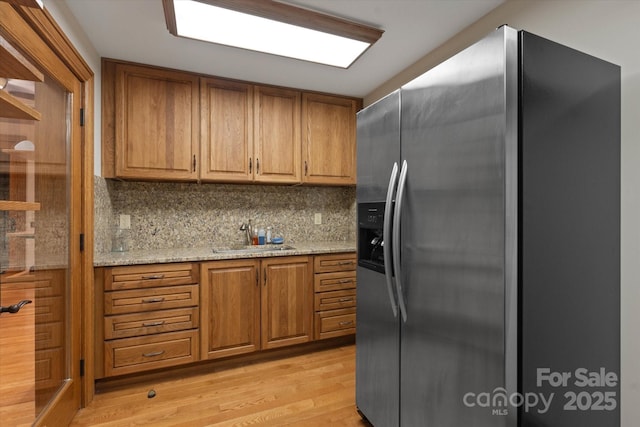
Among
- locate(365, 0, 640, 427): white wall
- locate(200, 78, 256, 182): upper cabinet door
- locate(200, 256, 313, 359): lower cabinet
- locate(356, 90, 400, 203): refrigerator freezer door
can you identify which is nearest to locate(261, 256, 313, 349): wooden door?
locate(200, 256, 313, 359): lower cabinet

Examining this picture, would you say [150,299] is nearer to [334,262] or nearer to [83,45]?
[334,262]

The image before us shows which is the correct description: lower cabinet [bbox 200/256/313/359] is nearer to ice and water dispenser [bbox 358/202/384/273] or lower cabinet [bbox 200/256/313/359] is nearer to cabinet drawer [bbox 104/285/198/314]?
cabinet drawer [bbox 104/285/198/314]

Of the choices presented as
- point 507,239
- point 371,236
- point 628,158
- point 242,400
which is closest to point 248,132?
point 371,236

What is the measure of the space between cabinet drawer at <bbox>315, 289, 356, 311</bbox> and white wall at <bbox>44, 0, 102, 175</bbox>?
199 cm

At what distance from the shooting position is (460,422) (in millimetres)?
1173

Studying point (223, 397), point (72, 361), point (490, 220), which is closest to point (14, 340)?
point (72, 361)

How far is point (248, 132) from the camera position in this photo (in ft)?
9.29

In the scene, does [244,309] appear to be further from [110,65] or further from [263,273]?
[110,65]

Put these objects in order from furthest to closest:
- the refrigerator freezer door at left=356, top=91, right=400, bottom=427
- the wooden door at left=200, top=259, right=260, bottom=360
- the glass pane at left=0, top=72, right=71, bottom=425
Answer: the wooden door at left=200, top=259, right=260, bottom=360 < the refrigerator freezer door at left=356, top=91, right=400, bottom=427 < the glass pane at left=0, top=72, right=71, bottom=425

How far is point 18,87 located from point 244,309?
1.89m

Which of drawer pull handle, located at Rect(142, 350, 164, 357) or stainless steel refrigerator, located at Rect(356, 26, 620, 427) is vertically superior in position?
stainless steel refrigerator, located at Rect(356, 26, 620, 427)

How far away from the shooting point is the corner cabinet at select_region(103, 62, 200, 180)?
2447mm

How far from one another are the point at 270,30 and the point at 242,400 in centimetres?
236

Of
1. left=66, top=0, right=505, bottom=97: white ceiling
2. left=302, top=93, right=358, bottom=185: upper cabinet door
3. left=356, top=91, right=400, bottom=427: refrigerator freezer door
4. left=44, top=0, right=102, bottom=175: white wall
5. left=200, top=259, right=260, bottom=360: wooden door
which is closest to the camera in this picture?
left=356, top=91, right=400, bottom=427: refrigerator freezer door
